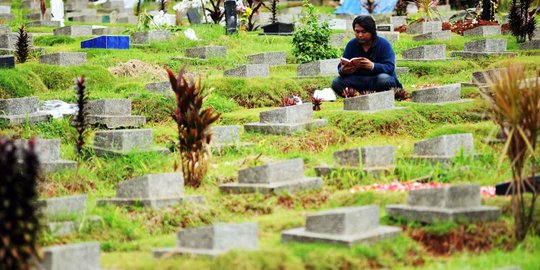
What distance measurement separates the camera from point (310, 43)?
1969cm

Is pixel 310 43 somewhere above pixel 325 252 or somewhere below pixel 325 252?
above

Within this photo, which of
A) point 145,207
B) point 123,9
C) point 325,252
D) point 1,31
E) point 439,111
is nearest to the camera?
point 325,252

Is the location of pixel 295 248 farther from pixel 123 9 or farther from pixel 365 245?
pixel 123 9

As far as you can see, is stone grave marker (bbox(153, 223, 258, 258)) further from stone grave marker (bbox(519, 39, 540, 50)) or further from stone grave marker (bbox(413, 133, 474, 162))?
stone grave marker (bbox(519, 39, 540, 50))

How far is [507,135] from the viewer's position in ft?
33.7

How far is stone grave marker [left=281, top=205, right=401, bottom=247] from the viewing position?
9.34 metres

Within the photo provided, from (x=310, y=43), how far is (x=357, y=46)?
362cm

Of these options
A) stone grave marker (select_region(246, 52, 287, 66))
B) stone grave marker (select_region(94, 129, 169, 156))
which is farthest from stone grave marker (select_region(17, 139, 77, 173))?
stone grave marker (select_region(246, 52, 287, 66))

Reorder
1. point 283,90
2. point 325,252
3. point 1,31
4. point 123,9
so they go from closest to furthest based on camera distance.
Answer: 1. point 325,252
2. point 283,90
3. point 1,31
4. point 123,9

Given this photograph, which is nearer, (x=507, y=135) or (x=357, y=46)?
(x=507, y=135)

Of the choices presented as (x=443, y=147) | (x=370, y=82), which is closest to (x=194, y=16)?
(x=370, y=82)

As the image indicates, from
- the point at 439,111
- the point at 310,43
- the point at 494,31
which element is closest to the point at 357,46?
the point at 439,111

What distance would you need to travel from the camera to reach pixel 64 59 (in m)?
18.7

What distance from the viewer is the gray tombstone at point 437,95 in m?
16.1
